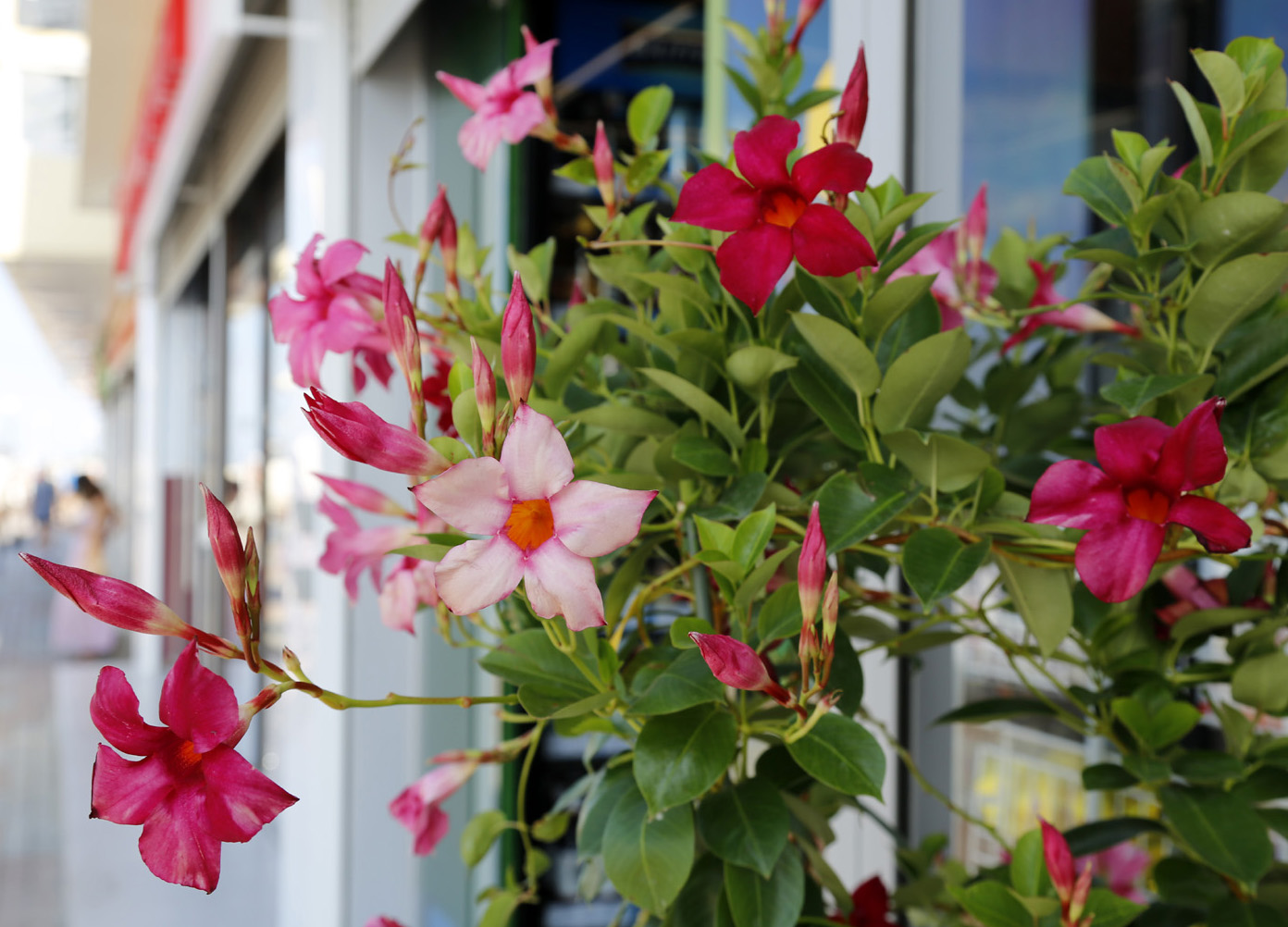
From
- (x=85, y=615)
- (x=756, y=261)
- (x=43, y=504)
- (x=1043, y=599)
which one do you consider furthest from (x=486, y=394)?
(x=43, y=504)

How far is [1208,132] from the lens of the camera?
554 mm

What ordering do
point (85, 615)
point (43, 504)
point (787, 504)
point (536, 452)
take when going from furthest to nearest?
point (43, 504), point (85, 615), point (787, 504), point (536, 452)

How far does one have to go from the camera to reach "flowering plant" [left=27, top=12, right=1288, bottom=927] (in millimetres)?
384

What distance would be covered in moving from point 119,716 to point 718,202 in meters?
0.32

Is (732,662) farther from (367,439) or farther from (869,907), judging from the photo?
(869,907)

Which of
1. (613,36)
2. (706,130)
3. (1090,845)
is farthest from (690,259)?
(613,36)

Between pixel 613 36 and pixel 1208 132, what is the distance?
251 centimetres

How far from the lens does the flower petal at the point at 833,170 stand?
417 millimetres

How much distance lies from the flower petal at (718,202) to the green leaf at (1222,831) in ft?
1.42

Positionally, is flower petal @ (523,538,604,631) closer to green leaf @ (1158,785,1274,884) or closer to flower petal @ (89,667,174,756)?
flower petal @ (89,667,174,756)

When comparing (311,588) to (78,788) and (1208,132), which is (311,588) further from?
(78,788)

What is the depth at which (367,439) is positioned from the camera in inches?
15.3

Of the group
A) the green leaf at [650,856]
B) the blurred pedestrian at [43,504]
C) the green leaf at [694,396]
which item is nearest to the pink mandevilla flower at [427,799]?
the green leaf at [650,856]

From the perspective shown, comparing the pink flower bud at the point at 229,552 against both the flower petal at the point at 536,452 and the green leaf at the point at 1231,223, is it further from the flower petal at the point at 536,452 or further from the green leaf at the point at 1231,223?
the green leaf at the point at 1231,223
